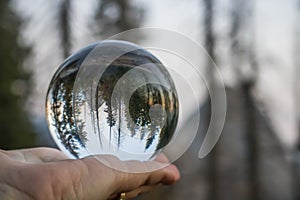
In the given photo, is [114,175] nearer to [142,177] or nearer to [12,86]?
[142,177]

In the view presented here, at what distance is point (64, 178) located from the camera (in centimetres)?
167

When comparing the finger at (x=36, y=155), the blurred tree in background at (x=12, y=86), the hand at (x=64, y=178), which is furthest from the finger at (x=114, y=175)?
the blurred tree in background at (x=12, y=86)

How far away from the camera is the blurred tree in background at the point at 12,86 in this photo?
11.9 m

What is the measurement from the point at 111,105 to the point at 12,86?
11267 mm

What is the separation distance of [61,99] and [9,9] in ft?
40.1

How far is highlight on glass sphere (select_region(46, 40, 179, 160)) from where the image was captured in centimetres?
182

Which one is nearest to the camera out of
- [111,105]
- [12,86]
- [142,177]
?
[111,105]

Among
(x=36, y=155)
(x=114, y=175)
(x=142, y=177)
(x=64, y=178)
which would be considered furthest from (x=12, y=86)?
(x=64, y=178)

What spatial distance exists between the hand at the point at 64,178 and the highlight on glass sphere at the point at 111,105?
3.3 inches

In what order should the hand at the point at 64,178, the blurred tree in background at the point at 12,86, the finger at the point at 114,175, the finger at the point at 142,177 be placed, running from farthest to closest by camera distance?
the blurred tree in background at the point at 12,86
the finger at the point at 142,177
the finger at the point at 114,175
the hand at the point at 64,178

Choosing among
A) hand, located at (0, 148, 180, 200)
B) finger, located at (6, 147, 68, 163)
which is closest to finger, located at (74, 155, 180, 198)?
hand, located at (0, 148, 180, 200)

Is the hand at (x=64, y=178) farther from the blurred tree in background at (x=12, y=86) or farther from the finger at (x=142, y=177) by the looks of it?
the blurred tree in background at (x=12, y=86)

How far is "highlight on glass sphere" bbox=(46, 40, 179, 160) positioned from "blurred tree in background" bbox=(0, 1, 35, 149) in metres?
10.2

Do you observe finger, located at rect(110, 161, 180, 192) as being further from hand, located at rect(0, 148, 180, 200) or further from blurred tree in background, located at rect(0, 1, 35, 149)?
blurred tree in background, located at rect(0, 1, 35, 149)
